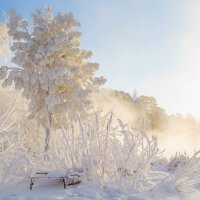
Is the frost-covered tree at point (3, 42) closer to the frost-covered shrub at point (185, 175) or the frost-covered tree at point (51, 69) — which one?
the frost-covered tree at point (51, 69)

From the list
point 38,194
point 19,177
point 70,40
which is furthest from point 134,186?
point 70,40

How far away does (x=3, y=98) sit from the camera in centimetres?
1374

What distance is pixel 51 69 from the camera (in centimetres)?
1301

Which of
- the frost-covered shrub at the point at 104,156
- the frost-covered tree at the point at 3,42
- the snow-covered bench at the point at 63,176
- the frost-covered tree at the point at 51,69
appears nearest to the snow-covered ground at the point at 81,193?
the snow-covered bench at the point at 63,176

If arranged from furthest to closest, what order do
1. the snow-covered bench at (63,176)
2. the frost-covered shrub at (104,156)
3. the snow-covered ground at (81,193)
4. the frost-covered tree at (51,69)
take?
the frost-covered tree at (51,69) < the frost-covered shrub at (104,156) < the snow-covered bench at (63,176) < the snow-covered ground at (81,193)

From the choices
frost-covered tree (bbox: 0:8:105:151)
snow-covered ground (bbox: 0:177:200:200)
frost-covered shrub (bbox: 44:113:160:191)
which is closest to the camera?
snow-covered ground (bbox: 0:177:200:200)

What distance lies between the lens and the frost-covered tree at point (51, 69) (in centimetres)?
1275

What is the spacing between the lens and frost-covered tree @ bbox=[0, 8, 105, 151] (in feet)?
41.8

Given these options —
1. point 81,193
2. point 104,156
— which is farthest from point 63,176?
point 104,156

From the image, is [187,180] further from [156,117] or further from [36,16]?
[156,117]

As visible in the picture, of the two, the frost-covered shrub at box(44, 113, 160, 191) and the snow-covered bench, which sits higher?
the frost-covered shrub at box(44, 113, 160, 191)

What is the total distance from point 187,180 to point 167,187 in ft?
0.99

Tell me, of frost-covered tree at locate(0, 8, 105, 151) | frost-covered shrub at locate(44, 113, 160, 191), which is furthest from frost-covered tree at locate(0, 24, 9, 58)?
frost-covered shrub at locate(44, 113, 160, 191)

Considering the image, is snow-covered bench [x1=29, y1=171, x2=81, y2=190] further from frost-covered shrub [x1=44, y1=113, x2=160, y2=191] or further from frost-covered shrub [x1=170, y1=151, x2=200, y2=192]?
frost-covered shrub [x1=170, y1=151, x2=200, y2=192]
